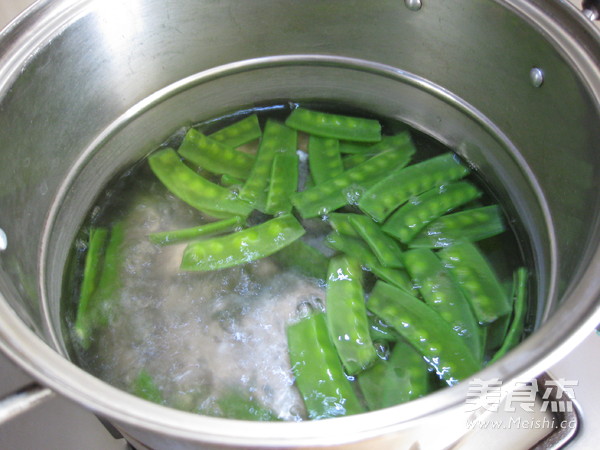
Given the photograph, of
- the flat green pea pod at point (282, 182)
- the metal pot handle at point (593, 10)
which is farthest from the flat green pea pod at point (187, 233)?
the metal pot handle at point (593, 10)

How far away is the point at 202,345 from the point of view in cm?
142

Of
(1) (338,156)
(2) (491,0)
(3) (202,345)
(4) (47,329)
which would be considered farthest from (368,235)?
(4) (47,329)

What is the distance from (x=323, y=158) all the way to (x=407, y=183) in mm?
291

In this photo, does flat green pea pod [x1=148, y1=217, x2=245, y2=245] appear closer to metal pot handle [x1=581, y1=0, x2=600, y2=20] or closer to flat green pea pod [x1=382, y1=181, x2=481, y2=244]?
flat green pea pod [x1=382, y1=181, x2=481, y2=244]

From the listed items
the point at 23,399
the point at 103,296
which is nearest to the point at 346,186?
the point at 103,296

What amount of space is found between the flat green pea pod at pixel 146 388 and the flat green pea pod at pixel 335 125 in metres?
0.96

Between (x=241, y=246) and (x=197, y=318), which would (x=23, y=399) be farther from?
(x=241, y=246)

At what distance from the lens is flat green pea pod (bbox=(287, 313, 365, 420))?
4.13ft

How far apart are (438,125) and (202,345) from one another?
3.65ft

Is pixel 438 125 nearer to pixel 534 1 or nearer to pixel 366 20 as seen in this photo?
pixel 366 20

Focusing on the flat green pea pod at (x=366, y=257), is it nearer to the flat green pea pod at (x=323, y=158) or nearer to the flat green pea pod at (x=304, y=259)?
the flat green pea pod at (x=304, y=259)

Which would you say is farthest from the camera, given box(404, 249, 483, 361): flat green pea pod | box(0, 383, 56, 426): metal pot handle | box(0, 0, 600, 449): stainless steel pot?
box(404, 249, 483, 361): flat green pea pod

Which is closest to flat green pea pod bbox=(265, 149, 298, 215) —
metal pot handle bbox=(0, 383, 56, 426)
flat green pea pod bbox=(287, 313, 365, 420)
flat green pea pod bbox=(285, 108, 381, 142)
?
flat green pea pod bbox=(285, 108, 381, 142)

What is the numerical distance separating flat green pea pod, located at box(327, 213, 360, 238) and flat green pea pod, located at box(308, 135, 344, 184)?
0.16m
